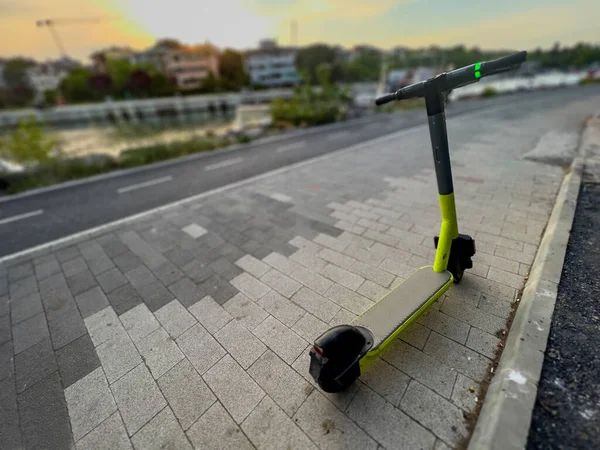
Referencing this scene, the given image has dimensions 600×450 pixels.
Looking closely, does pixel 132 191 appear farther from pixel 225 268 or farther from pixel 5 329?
pixel 225 268

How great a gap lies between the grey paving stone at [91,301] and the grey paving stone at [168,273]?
2.23 ft

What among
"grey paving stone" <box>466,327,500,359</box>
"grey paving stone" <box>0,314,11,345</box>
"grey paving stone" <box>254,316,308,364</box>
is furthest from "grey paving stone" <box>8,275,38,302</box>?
"grey paving stone" <box>466,327,500,359</box>

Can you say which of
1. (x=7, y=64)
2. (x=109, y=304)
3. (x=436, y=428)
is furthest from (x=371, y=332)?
(x=7, y=64)

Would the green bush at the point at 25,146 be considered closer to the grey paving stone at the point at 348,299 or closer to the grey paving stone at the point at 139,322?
the grey paving stone at the point at 139,322

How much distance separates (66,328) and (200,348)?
177cm

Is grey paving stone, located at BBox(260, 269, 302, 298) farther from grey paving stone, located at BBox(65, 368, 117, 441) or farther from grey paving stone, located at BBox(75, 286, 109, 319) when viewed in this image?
grey paving stone, located at BBox(75, 286, 109, 319)

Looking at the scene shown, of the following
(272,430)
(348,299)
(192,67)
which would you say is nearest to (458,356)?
(348,299)

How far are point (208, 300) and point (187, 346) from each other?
663 mm

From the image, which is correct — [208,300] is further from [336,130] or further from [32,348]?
[336,130]

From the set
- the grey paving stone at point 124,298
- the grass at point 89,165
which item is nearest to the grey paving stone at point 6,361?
the grey paving stone at point 124,298

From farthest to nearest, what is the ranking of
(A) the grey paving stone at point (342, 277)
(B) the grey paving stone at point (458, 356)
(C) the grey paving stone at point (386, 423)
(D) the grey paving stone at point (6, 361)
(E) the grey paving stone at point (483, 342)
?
(A) the grey paving stone at point (342, 277) → (D) the grey paving stone at point (6, 361) → (E) the grey paving stone at point (483, 342) → (B) the grey paving stone at point (458, 356) → (C) the grey paving stone at point (386, 423)

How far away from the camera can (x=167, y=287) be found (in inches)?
141

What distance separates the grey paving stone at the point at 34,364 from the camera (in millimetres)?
2516

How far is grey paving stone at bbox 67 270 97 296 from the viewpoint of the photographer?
12.2 feet
